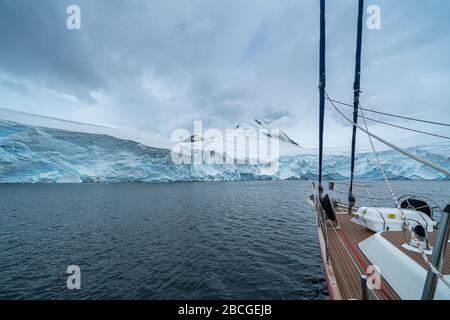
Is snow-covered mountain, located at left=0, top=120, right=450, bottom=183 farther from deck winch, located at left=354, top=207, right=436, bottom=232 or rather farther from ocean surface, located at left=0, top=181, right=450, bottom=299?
deck winch, located at left=354, top=207, right=436, bottom=232

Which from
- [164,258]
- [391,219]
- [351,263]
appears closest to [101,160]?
[164,258]

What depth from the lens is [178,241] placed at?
12234 mm

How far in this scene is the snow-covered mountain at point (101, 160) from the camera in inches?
1975

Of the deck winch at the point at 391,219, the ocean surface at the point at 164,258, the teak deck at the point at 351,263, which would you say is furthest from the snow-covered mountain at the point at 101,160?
the deck winch at the point at 391,219

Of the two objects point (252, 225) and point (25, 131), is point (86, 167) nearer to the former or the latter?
point (25, 131)

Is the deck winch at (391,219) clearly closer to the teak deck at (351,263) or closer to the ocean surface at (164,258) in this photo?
the teak deck at (351,263)

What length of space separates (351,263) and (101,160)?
214 ft

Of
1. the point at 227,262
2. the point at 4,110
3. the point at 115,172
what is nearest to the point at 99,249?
the point at 227,262

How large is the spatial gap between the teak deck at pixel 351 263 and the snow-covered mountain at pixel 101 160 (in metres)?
58.3

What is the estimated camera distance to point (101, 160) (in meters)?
56.3

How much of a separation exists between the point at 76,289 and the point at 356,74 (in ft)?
48.0

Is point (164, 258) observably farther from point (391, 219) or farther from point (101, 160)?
point (101, 160)

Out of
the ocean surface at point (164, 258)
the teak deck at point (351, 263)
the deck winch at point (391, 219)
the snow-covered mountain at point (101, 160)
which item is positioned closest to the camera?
the teak deck at point (351, 263)
